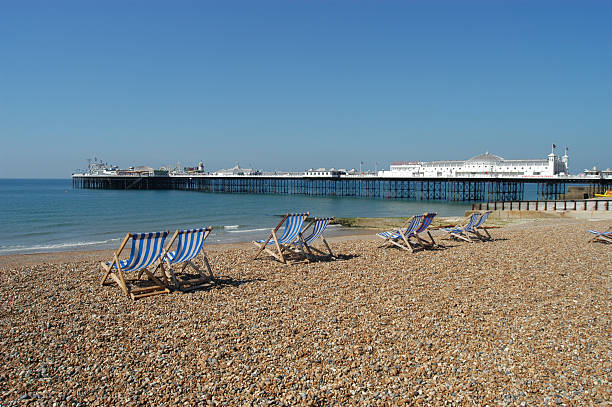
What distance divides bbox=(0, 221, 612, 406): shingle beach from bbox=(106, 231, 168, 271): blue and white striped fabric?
432 millimetres

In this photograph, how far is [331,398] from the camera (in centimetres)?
274

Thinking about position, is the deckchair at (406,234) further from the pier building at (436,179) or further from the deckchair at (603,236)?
the pier building at (436,179)

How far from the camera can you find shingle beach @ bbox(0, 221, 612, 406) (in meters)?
2.81

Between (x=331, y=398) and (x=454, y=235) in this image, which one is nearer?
(x=331, y=398)

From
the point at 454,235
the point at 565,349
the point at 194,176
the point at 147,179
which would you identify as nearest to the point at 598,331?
the point at 565,349

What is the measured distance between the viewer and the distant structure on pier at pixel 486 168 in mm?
44406

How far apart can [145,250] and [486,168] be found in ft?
158

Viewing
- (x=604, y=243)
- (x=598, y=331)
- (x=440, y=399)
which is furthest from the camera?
(x=604, y=243)

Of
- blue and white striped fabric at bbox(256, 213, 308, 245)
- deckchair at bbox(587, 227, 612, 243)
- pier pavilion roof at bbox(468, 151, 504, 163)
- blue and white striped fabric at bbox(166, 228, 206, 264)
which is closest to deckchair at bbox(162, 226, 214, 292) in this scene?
blue and white striped fabric at bbox(166, 228, 206, 264)

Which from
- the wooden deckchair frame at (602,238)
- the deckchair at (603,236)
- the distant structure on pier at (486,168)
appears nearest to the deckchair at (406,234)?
the deckchair at (603,236)

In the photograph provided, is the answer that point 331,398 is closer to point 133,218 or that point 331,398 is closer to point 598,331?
point 598,331

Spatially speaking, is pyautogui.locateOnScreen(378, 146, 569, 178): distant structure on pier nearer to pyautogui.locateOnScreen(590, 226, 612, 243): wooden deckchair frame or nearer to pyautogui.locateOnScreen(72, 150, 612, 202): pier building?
pyautogui.locateOnScreen(72, 150, 612, 202): pier building

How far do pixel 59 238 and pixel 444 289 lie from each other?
1456 cm

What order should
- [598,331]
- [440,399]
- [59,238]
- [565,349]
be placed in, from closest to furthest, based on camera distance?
[440,399]
[565,349]
[598,331]
[59,238]
